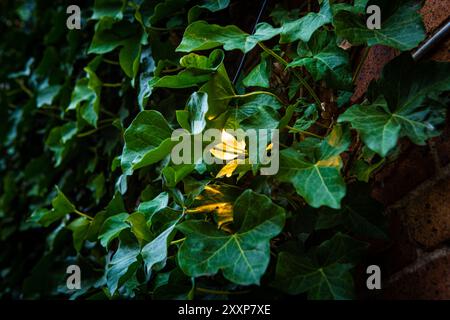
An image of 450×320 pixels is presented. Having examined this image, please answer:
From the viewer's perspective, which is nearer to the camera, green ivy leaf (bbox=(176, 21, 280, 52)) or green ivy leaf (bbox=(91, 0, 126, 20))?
green ivy leaf (bbox=(176, 21, 280, 52))

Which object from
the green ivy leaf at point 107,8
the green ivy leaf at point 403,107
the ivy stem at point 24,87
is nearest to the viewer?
the green ivy leaf at point 403,107

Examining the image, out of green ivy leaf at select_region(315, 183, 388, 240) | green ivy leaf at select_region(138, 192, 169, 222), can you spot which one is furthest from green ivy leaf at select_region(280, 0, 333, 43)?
green ivy leaf at select_region(138, 192, 169, 222)

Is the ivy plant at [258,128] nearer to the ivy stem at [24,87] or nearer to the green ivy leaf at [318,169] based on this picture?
the green ivy leaf at [318,169]

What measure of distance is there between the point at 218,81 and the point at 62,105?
3.47 feet

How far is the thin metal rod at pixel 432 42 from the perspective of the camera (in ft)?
2.15

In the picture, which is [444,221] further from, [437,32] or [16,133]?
[16,133]

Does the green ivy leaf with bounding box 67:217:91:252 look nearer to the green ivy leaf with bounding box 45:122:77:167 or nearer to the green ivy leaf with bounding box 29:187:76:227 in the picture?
the green ivy leaf with bounding box 29:187:76:227

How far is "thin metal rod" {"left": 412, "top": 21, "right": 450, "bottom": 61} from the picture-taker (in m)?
0.66

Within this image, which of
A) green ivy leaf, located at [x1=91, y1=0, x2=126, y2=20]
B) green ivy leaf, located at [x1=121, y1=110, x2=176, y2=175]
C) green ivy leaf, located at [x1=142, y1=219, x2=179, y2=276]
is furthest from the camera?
green ivy leaf, located at [x1=91, y1=0, x2=126, y2=20]

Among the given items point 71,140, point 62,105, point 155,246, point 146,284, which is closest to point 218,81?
point 155,246

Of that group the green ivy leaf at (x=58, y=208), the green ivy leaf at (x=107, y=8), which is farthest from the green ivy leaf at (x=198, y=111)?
the green ivy leaf at (x=107, y=8)

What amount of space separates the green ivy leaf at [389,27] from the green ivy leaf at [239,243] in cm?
29

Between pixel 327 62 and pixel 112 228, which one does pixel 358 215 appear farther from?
pixel 112 228

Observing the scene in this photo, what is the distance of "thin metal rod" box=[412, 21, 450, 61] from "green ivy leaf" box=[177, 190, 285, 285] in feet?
1.17
